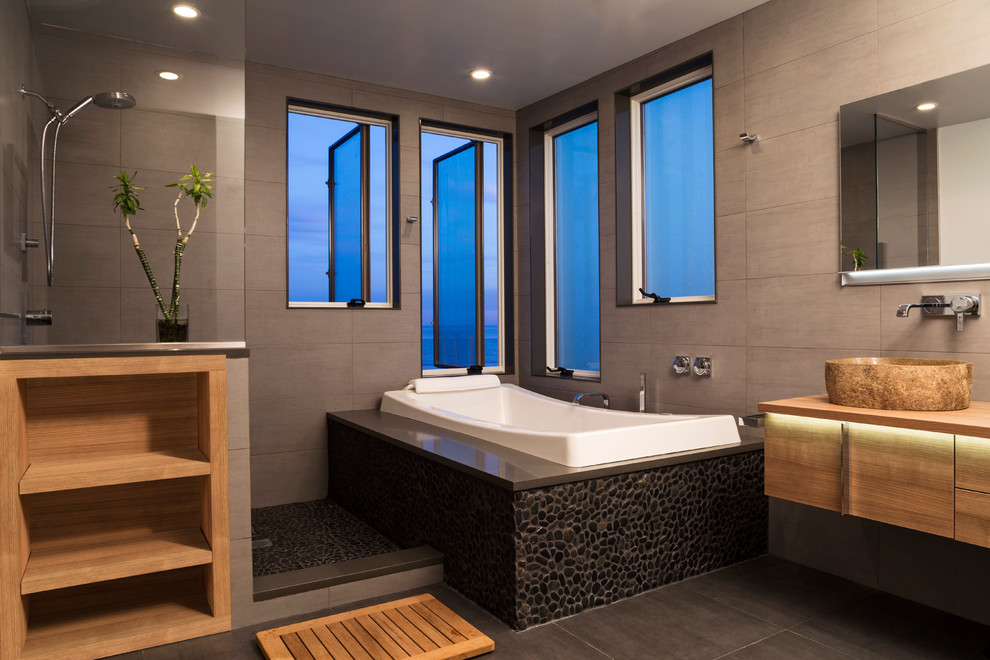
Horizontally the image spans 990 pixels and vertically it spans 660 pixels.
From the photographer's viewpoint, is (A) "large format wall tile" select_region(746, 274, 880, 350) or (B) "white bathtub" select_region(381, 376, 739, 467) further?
(A) "large format wall tile" select_region(746, 274, 880, 350)

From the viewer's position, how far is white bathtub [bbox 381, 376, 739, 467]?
2410 mm

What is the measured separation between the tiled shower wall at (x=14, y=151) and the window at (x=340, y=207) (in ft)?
6.12

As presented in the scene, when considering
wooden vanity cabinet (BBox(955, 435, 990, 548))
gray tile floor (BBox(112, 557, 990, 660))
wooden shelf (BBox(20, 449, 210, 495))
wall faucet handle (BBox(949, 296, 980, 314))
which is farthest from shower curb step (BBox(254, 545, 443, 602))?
wall faucet handle (BBox(949, 296, 980, 314))

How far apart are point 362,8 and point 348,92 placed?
94 cm

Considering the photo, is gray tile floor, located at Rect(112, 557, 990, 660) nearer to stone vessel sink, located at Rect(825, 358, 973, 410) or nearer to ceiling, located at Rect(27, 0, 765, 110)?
stone vessel sink, located at Rect(825, 358, 973, 410)

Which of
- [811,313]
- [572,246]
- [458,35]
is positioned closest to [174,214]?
[458,35]

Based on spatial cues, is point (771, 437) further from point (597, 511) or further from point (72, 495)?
point (72, 495)

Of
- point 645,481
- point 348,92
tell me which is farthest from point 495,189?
point 645,481

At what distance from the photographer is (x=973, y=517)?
1791mm

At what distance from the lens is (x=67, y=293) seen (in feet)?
6.86

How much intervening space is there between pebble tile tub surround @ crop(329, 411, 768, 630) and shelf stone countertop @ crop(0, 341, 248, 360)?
0.89 metres

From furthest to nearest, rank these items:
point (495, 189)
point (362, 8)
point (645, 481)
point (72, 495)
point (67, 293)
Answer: point (495, 189) < point (362, 8) < point (645, 481) < point (72, 495) < point (67, 293)

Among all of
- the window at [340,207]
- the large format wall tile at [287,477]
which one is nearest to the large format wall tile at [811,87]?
the window at [340,207]

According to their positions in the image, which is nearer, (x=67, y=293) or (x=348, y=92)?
(x=67, y=293)
